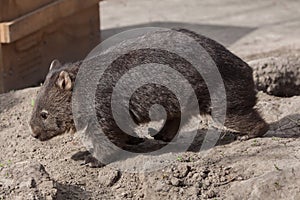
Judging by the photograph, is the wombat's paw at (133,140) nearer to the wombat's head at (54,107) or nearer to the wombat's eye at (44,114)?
the wombat's head at (54,107)

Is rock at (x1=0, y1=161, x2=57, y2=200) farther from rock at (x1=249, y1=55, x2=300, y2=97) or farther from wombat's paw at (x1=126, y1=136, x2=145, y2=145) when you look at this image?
rock at (x1=249, y1=55, x2=300, y2=97)

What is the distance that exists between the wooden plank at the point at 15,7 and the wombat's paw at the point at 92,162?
2.68m

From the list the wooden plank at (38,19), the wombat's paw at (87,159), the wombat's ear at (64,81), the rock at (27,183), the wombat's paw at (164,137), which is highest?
the wombat's ear at (64,81)

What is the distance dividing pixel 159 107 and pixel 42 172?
1.03m

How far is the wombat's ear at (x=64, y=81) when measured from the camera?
17.2 ft

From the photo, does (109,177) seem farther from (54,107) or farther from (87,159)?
(54,107)

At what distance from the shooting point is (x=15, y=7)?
24.5ft

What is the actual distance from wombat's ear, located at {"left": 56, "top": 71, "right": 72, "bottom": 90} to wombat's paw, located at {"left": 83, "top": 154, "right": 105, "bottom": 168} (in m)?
0.53

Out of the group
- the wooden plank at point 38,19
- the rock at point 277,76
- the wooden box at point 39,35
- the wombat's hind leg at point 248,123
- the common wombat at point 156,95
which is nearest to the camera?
the common wombat at point 156,95

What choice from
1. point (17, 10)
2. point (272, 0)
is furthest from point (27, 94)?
point (272, 0)

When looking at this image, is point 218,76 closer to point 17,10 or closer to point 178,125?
point 178,125

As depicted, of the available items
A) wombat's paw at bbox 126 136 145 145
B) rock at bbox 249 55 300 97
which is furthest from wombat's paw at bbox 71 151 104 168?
rock at bbox 249 55 300 97

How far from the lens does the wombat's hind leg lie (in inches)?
205

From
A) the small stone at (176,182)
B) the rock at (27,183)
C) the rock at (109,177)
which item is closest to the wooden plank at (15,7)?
the rock at (109,177)
